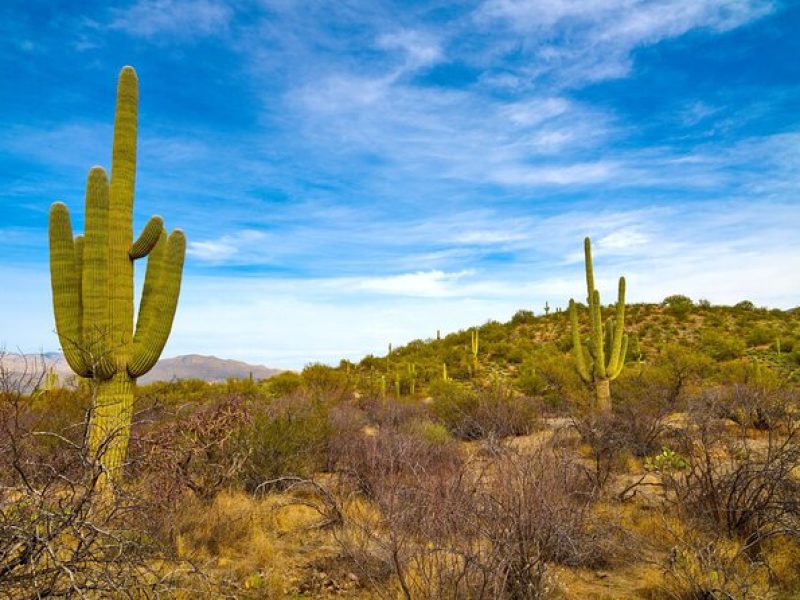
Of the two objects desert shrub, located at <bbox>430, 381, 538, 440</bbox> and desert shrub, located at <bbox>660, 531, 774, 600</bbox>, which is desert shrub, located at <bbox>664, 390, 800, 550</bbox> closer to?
desert shrub, located at <bbox>660, 531, 774, 600</bbox>

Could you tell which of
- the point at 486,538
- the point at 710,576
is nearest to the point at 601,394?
the point at 710,576

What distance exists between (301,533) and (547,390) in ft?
48.9

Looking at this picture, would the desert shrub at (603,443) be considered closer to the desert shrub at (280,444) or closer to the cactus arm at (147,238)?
the desert shrub at (280,444)

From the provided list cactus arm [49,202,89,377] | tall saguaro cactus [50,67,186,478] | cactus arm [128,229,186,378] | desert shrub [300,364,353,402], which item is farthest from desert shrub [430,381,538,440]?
cactus arm [49,202,89,377]

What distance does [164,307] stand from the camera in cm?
864

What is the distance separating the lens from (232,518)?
6.82 m

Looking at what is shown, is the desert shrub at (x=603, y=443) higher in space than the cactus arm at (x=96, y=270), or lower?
lower

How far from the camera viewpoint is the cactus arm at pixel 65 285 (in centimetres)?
819

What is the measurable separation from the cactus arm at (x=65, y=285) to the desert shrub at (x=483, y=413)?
772 cm

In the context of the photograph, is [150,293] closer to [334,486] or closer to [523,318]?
[334,486]

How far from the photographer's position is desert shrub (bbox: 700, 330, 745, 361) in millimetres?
25203

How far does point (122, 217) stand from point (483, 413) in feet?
30.8

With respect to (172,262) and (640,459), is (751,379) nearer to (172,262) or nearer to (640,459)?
(640,459)

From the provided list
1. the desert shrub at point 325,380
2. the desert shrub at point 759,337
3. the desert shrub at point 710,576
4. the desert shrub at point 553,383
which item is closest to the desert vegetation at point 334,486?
the desert shrub at point 710,576
